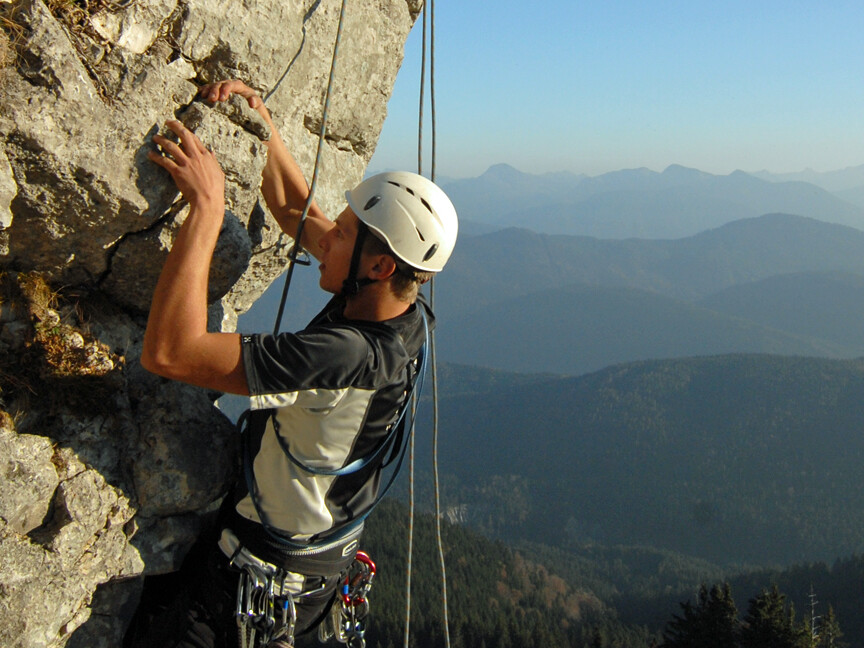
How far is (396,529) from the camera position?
77375 mm

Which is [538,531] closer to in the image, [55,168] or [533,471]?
[533,471]

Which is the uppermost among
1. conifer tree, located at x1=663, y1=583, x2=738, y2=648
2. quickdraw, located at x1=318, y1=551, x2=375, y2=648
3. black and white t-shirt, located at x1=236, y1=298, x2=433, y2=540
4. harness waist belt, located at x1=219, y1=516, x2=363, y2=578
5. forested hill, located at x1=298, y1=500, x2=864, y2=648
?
black and white t-shirt, located at x1=236, y1=298, x2=433, y2=540

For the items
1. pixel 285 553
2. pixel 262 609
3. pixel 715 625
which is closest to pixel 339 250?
pixel 285 553

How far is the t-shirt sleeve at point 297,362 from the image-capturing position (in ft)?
10.1

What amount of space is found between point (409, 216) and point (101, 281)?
1908 mm

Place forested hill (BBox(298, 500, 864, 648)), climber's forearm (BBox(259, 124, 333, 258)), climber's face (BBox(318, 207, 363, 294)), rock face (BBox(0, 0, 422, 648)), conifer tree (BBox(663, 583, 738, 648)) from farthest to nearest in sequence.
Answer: forested hill (BBox(298, 500, 864, 648)), conifer tree (BBox(663, 583, 738, 648)), climber's forearm (BBox(259, 124, 333, 258)), climber's face (BBox(318, 207, 363, 294)), rock face (BBox(0, 0, 422, 648))

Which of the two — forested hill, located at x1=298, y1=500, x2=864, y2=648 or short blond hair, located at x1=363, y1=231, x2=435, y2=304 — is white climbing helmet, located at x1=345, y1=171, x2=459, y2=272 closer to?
short blond hair, located at x1=363, y1=231, x2=435, y2=304

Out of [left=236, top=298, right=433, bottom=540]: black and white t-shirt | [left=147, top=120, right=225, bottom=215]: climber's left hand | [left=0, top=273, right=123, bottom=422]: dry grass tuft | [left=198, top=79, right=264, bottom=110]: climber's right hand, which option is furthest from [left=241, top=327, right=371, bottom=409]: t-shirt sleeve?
[left=198, top=79, right=264, bottom=110]: climber's right hand

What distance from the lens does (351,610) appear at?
14.5ft

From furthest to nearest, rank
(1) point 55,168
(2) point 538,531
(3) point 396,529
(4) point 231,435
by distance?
(2) point 538,531 < (3) point 396,529 < (4) point 231,435 < (1) point 55,168

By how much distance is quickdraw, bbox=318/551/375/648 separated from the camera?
442 cm

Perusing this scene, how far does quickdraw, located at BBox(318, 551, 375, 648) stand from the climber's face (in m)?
1.84

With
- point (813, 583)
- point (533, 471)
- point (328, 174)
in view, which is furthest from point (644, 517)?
point (328, 174)

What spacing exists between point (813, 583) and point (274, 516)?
96754mm
